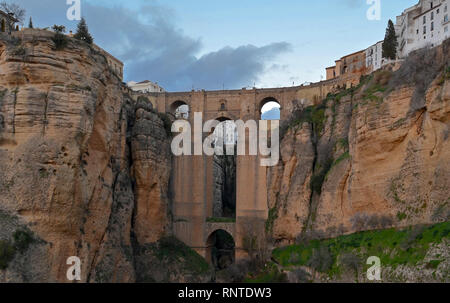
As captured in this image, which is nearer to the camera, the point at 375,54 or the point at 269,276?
the point at 269,276

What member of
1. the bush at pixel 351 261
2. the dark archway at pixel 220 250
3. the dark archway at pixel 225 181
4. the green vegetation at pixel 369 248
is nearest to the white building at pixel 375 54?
the dark archway at pixel 225 181

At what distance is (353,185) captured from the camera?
82.0ft

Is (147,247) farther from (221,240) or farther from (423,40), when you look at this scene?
(423,40)

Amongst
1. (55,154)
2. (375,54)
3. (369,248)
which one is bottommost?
(369,248)

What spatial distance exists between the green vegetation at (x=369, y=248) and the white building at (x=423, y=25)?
13.8m

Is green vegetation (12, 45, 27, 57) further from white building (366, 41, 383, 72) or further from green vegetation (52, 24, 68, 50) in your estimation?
white building (366, 41, 383, 72)

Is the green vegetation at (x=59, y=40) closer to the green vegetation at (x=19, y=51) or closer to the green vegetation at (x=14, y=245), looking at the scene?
the green vegetation at (x=19, y=51)

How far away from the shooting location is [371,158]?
941 inches

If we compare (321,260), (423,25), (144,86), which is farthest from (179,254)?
(144,86)

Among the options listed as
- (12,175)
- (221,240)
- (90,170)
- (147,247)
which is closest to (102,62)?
(90,170)

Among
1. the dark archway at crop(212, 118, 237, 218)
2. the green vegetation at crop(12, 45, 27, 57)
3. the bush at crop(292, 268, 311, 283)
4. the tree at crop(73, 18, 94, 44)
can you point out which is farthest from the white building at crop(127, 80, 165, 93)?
the bush at crop(292, 268, 311, 283)

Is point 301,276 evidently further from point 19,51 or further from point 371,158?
point 19,51

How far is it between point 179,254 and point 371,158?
14.5 meters
